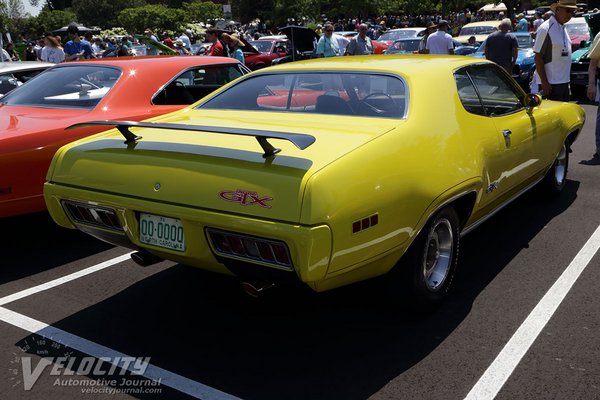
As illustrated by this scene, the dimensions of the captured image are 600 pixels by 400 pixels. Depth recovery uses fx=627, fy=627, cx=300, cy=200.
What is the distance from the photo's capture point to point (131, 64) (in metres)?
5.95

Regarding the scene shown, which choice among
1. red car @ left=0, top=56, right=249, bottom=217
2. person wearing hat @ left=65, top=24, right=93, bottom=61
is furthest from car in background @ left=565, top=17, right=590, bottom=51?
red car @ left=0, top=56, right=249, bottom=217

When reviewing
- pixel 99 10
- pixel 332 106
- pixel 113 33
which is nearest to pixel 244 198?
pixel 332 106

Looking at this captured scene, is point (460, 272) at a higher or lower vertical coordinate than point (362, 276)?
lower

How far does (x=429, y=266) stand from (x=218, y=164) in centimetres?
145

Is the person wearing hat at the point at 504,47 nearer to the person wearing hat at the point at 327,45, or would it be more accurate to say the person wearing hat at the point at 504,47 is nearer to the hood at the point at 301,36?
the person wearing hat at the point at 327,45

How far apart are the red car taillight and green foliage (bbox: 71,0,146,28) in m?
83.9

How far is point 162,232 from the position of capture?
3.25 meters

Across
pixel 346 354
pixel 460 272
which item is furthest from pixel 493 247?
pixel 346 354

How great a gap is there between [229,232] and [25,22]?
78.0 metres

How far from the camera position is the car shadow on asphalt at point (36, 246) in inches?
189

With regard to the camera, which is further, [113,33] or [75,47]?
[113,33]

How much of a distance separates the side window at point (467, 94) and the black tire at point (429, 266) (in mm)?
795

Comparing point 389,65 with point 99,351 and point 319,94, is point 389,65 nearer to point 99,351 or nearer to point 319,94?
point 319,94

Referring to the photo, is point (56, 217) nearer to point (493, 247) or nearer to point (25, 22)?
point (493, 247)
